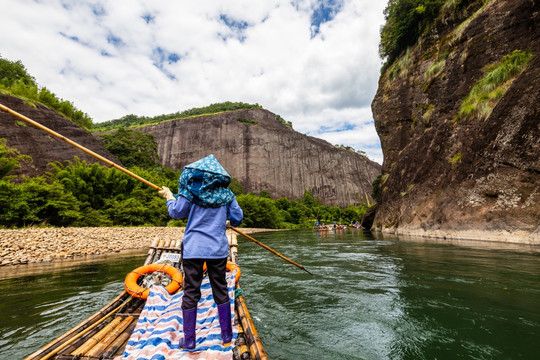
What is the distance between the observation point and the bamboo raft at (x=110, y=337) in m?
2.12

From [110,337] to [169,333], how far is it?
1.86ft

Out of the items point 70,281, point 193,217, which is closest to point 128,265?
point 70,281

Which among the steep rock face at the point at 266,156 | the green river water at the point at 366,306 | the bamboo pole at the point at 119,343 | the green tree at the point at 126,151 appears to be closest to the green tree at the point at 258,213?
the green tree at the point at 126,151

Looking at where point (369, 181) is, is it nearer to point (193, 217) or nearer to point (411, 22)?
point (411, 22)

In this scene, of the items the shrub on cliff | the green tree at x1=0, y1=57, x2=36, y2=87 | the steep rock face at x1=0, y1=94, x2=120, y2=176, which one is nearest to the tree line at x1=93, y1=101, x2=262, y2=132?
the green tree at x1=0, y1=57, x2=36, y2=87

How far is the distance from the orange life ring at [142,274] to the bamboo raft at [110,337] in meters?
0.15

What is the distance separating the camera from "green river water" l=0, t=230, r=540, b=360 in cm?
285

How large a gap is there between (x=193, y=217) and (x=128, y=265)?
291 inches

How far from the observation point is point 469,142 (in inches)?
488

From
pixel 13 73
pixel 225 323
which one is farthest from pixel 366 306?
pixel 13 73

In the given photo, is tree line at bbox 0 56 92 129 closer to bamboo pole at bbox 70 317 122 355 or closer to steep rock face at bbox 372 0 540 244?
bamboo pole at bbox 70 317 122 355

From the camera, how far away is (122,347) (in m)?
2.40

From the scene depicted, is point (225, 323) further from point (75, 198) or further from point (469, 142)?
point (75, 198)

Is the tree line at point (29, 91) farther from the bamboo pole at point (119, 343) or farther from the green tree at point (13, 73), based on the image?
the bamboo pole at point (119, 343)
